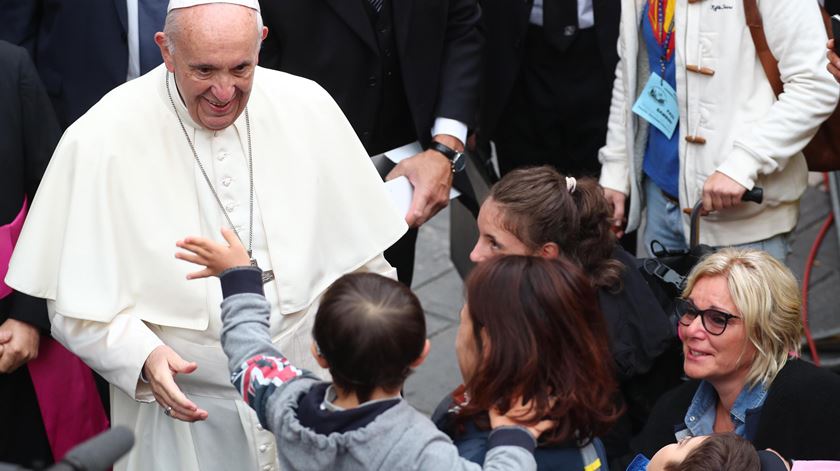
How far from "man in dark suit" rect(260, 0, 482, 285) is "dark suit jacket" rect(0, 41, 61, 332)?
90cm

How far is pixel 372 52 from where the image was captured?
4254 millimetres

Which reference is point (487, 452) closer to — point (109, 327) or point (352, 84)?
point (109, 327)

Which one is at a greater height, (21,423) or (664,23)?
(664,23)

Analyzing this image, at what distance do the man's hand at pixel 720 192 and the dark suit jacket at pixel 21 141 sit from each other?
199cm

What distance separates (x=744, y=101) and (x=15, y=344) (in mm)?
2347

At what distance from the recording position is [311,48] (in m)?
4.20

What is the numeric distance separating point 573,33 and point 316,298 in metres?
1.87

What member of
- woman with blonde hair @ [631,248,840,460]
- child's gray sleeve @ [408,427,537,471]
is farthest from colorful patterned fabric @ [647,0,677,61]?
child's gray sleeve @ [408,427,537,471]

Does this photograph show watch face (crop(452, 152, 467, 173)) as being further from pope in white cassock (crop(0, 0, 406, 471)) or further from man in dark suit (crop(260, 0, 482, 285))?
pope in white cassock (crop(0, 0, 406, 471))

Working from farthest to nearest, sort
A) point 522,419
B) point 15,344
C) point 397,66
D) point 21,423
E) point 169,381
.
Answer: point 397,66
point 21,423
point 15,344
point 169,381
point 522,419

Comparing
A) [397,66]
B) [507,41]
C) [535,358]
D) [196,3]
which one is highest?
[196,3]

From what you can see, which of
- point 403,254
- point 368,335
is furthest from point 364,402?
point 403,254

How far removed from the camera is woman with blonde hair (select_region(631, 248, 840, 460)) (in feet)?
10.8

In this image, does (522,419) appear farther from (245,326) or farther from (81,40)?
(81,40)
